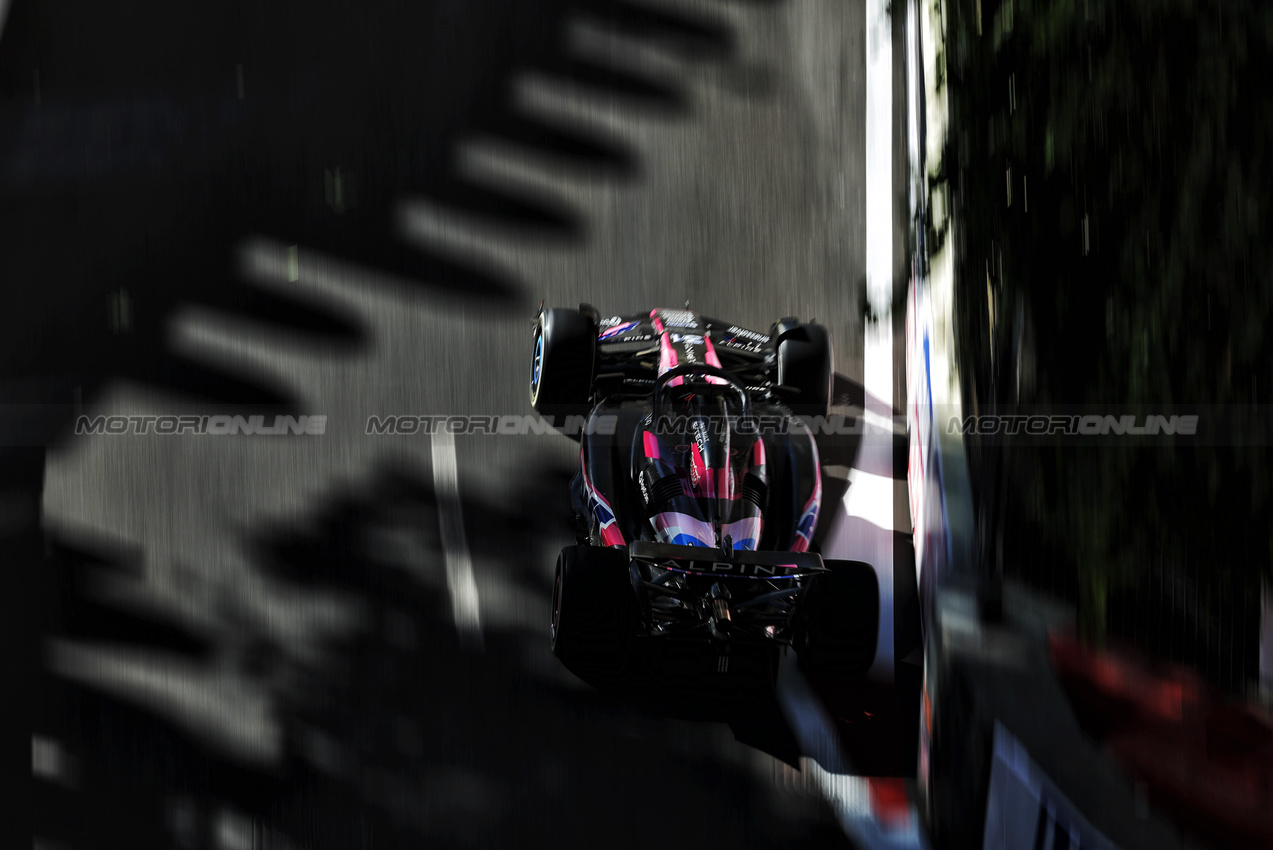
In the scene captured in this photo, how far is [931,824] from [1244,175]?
3582mm

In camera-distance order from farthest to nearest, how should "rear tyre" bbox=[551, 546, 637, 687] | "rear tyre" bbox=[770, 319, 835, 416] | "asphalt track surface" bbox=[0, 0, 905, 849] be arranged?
"rear tyre" bbox=[770, 319, 835, 416] → "asphalt track surface" bbox=[0, 0, 905, 849] → "rear tyre" bbox=[551, 546, 637, 687]

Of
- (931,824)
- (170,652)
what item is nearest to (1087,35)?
(931,824)

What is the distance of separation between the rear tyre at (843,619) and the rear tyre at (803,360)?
113cm

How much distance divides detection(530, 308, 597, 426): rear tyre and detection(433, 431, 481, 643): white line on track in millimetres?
910

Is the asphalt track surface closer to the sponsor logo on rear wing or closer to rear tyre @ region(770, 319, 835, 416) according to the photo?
rear tyre @ region(770, 319, 835, 416)

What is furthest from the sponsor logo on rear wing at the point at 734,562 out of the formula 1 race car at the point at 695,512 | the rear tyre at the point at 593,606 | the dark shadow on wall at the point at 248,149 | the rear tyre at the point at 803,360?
the dark shadow on wall at the point at 248,149

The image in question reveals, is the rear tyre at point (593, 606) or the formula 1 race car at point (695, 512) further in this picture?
the rear tyre at point (593, 606)

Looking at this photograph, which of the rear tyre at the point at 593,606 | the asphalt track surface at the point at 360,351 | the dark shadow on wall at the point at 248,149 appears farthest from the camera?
the dark shadow on wall at the point at 248,149

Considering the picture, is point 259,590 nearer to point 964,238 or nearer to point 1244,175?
point 964,238

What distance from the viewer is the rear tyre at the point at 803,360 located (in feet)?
17.0

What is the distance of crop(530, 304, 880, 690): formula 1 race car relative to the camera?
4.06 meters

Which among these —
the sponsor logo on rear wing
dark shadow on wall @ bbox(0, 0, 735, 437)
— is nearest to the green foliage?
the sponsor logo on rear wing

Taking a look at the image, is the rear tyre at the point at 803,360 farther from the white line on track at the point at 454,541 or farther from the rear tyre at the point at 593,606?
the white line on track at the point at 454,541

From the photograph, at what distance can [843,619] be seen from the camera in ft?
14.7
